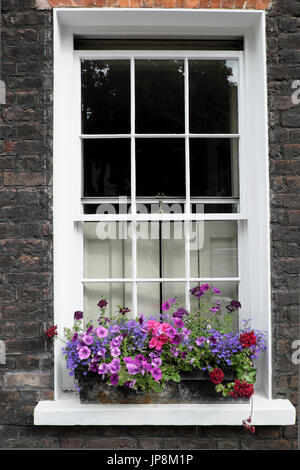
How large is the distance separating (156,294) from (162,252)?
29 centimetres

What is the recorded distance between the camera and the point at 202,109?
305cm

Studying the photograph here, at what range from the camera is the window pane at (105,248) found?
3.01 meters

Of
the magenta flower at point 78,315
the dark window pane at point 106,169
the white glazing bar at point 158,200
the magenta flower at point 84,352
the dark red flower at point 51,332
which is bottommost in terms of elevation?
the magenta flower at point 84,352

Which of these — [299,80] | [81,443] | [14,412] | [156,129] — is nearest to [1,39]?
[156,129]

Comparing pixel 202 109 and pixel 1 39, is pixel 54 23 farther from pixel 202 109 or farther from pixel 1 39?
pixel 202 109

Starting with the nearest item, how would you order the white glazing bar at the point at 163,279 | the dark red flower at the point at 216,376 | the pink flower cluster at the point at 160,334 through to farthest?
the dark red flower at the point at 216,376, the pink flower cluster at the point at 160,334, the white glazing bar at the point at 163,279

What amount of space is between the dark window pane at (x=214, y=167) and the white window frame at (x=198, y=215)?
0.25 feet

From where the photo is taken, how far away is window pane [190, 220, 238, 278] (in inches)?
119

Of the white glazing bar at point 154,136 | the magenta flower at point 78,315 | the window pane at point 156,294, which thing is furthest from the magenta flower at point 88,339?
the white glazing bar at point 154,136

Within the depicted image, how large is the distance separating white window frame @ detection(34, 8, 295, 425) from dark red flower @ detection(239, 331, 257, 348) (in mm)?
197

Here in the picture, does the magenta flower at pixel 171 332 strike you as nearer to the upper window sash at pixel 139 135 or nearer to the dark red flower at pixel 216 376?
the dark red flower at pixel 216 376

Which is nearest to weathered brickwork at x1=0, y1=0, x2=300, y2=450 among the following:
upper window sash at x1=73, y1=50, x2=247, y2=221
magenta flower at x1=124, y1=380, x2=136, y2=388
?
upper window sash at x1=73, y1=50, x2=247, y2=221

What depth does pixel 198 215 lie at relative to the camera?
2.99 metres

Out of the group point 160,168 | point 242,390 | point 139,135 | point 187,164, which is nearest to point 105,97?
point 139,135
